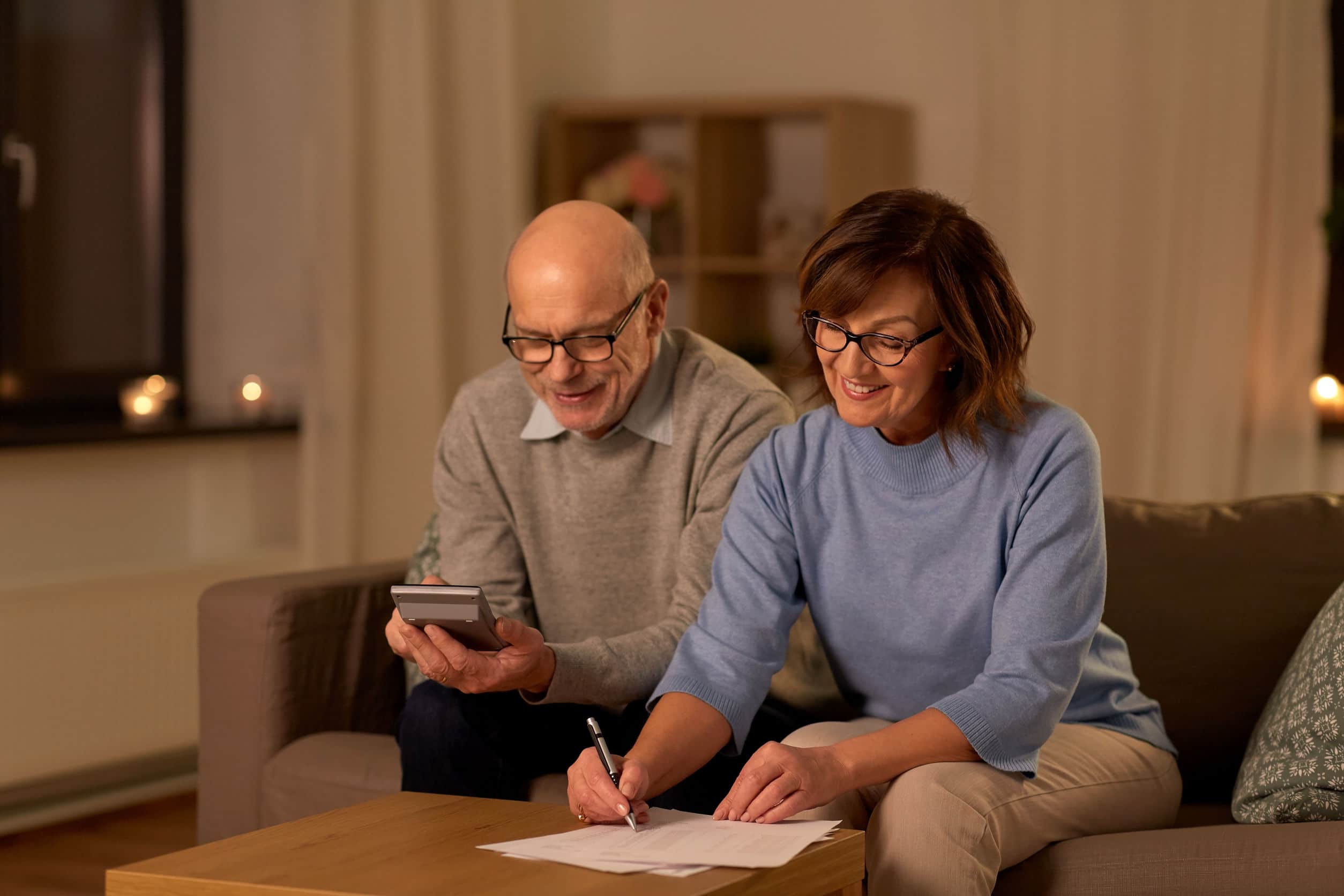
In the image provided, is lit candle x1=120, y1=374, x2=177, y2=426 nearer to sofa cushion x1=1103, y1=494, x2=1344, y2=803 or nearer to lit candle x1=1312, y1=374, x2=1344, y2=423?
sofa cushion x1=1103, y1=494, x2=1344, y2=803

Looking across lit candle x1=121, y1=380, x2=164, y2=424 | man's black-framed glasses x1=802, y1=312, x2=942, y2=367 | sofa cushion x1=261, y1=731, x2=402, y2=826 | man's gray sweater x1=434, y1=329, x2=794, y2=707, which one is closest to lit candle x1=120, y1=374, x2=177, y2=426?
lit candle x1=121, y1=380, x2=164, y2=424

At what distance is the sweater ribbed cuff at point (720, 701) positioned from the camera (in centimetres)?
163

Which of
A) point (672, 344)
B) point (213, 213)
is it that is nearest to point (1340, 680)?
point (672, 344)

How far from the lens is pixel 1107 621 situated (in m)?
2.02

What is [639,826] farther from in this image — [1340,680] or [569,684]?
[1340,680]

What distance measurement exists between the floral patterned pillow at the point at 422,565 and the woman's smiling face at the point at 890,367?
0.86m

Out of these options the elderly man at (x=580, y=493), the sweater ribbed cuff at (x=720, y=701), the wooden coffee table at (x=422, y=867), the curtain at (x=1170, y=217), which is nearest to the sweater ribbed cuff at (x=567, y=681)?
the elderly man at (x=580, y=493)

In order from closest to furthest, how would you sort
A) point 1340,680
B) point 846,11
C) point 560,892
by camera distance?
point 560,892
point 1340,680
point 846,11

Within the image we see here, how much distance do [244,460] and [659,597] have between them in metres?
2.05

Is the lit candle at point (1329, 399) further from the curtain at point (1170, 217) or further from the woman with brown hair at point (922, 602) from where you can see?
the woman with brown hair at point (922, 602)

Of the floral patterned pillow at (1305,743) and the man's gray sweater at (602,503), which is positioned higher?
the man's gray sweater at (602,503)

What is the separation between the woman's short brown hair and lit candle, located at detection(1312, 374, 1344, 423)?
7.53 ft

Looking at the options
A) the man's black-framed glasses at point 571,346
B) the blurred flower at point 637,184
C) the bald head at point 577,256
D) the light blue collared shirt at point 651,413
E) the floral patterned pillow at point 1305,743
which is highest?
the blurred flower at point 637,184

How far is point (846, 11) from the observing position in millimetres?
4441
